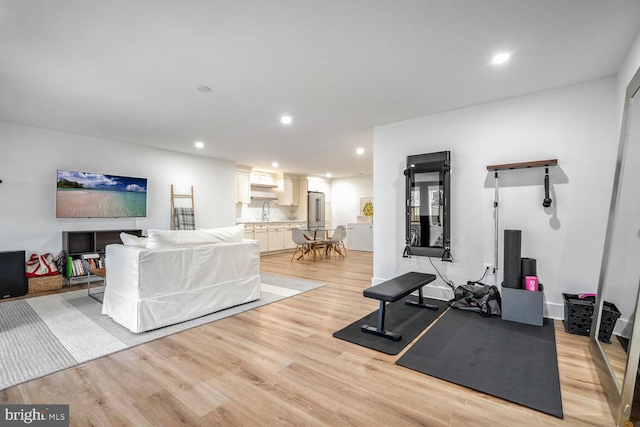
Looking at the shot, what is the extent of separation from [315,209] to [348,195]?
1.39 meters

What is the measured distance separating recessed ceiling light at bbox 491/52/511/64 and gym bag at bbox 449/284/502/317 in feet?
8.03

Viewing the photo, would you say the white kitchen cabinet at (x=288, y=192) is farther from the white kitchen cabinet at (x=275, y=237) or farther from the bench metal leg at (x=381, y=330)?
the bench metal leg at (x=381, y=330)

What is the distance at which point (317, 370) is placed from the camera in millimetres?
2168

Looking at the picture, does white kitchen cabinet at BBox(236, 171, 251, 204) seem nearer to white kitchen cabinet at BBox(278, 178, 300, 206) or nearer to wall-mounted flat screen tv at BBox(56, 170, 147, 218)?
white kitchen cabinet at BBox(278, 178, 300, 206)

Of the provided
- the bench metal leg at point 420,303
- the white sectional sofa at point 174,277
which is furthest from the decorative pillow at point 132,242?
the bench metal leg at point 420,303

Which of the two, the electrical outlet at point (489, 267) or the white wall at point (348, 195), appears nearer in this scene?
the electrical outlet at point (489, 267)

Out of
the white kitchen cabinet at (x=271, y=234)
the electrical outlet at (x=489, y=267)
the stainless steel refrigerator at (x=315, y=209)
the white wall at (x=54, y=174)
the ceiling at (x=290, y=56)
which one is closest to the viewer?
the ceiling at (x=290, y=56)

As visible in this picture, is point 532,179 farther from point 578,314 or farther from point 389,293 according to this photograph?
point 389,293

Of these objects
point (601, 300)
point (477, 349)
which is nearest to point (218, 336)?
point (477, 349)

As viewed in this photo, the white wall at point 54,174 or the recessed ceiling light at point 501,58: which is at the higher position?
the recessed ceiling light at point 501,58

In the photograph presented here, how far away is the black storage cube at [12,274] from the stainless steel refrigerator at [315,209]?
7041 mm

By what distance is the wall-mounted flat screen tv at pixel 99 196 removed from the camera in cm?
486

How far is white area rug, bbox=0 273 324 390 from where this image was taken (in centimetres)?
225

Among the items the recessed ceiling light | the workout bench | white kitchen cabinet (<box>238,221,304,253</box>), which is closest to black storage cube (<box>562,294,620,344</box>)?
the workout bench
